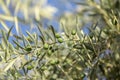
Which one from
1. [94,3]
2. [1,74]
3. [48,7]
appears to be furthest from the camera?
[48,7]

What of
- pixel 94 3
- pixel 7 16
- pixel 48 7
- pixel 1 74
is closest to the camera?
pixel 1 74

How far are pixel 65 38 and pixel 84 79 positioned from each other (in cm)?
7

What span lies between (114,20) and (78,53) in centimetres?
8

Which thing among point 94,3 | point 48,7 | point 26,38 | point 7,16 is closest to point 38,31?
point 26,38

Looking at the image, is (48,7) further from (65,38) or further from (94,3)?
(65,38)

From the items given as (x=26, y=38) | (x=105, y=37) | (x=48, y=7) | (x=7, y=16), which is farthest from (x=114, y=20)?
(x=48, y=7)

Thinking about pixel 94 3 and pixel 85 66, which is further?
pixel 94 3

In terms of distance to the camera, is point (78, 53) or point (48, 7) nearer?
point (78, 53)

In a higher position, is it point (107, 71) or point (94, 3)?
point (94, 3)

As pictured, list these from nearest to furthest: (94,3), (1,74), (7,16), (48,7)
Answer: (1,74) → (94,3) → (7,16) → (48,7)

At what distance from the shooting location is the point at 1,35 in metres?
0.63

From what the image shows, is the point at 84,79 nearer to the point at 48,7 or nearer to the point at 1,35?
the point at 1,35

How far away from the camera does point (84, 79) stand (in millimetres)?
615

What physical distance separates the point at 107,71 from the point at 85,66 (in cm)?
6
